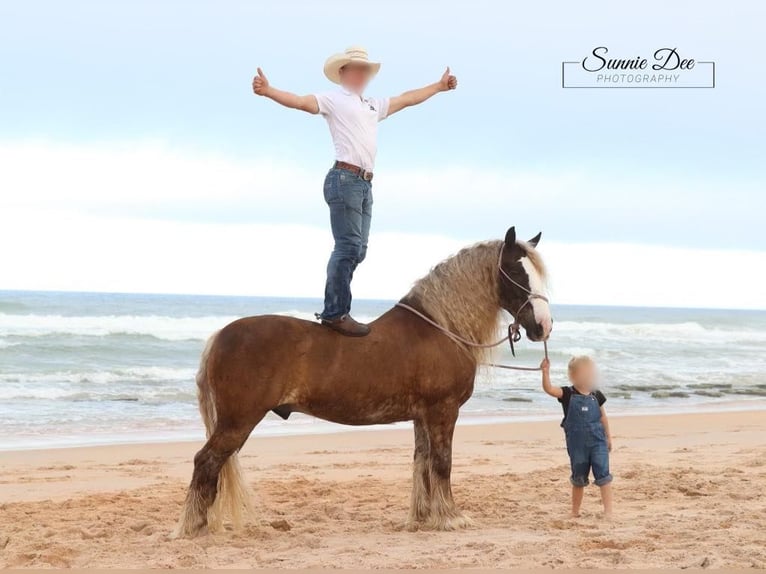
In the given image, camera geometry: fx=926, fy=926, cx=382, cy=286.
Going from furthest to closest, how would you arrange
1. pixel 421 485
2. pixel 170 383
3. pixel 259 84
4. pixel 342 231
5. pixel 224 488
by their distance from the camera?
1. pixel 170 383
2. pixel 421 485
3. pixel 224 488
4. pixel 342 231
5. pixel 259 84

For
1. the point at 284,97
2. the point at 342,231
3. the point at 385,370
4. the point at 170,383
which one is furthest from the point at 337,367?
the point at 170,383

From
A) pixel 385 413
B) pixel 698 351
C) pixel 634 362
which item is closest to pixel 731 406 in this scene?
pixel 634 362

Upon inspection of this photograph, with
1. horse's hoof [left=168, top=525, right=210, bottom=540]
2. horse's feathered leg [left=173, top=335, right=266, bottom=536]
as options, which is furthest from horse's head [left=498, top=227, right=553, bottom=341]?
horse's hoof [left=168, top=525, right=210, bottom=540]

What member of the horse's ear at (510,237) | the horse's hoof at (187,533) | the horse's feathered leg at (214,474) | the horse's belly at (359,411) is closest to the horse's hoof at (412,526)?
the horse's belly at (359,411)

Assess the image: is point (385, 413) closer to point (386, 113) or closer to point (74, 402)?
point (386, 113)

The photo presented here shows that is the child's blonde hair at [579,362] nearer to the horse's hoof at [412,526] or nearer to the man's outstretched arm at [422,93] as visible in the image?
the horse's hoof at [412,526]

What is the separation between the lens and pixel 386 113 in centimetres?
561

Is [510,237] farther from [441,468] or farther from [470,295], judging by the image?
[441,468]

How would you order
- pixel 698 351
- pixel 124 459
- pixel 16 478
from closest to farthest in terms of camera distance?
1. pixel 16 478
2. pixel 124 459
3. pixel 698 351

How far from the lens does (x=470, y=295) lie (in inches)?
225

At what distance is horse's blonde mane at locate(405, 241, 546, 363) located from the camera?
18.5 ft

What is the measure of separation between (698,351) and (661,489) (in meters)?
24.1

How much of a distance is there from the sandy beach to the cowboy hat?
2.76 meters

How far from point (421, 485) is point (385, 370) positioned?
80 centimetres
